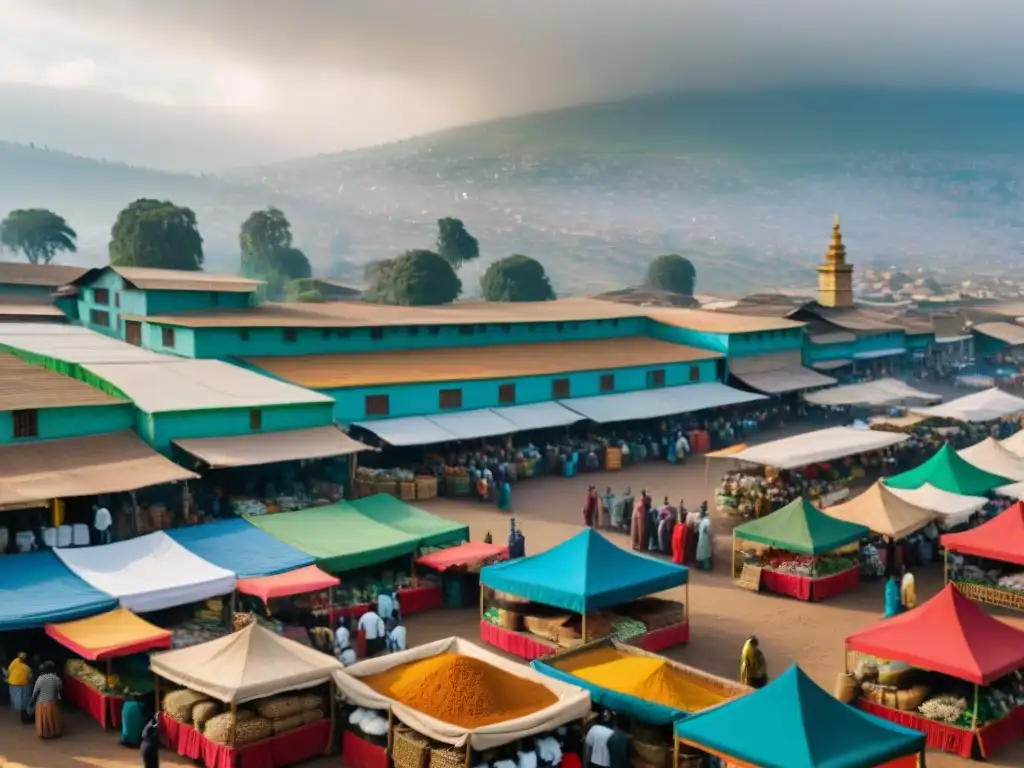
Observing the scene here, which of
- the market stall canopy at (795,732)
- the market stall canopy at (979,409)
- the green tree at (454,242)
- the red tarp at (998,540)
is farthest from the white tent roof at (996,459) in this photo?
the green tree at (454,242)

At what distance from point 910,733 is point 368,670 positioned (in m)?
6.71

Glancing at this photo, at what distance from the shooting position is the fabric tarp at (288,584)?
1734 centimetres

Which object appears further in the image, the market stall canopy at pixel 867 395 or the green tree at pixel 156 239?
the green tree at pixel 156 239

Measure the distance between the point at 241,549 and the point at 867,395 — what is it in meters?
28.8

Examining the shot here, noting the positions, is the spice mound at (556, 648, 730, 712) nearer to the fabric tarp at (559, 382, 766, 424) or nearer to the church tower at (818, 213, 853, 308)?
the fabric tarp at (559, 382, 766, 424)

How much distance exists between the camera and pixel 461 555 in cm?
2045

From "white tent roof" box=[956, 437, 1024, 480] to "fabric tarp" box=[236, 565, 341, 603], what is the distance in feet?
57.2

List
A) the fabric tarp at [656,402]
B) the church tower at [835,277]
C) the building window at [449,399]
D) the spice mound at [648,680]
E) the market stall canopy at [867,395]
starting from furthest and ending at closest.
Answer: the church tower at [835,277] → the market stall canopy at [867,395] → the fabric tarp at [656,402] → the building window at [449,399] → the spice mound at [648,680]

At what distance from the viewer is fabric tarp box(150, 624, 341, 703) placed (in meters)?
13.3

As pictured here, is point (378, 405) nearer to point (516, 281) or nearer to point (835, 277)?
point (835, 277)

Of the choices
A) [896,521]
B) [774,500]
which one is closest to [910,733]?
[896,521]

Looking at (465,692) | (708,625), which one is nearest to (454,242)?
(708,625)

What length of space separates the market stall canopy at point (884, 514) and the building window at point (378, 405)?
44.7 ft

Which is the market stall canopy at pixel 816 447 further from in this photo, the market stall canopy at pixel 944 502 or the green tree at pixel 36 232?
the green tree at pixel 36 232
